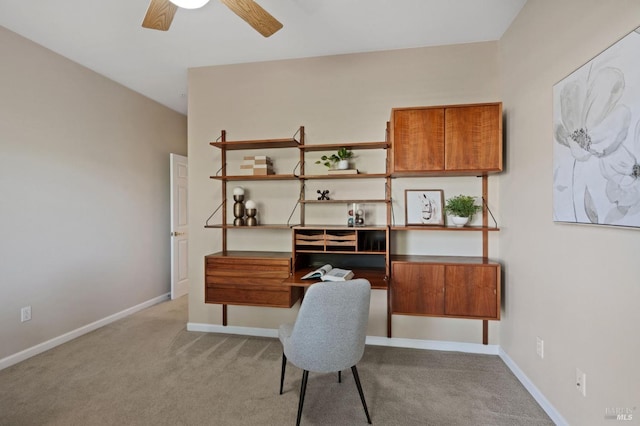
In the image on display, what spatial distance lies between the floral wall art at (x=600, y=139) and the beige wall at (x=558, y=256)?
75 millimetres

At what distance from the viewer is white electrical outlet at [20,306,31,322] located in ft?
8.36

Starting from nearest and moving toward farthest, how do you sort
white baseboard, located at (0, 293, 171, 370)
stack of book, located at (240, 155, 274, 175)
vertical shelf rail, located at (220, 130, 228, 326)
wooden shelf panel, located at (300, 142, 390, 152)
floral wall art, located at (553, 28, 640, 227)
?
floral wall art, located at (553, 28, 640, 227) < white baseboard, located at (0, 293, 171, 370) < wooden shelf panel, located at (300, 142, 390, 152) < stack of book, located at (240, 155, 274, 175) < vertical shelf rail, located at (220, 130, 228, 326)

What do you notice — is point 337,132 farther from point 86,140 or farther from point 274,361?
point 86,140

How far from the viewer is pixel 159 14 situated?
5.87 ft

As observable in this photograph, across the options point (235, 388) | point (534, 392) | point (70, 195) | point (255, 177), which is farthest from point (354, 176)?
point (70, 195)

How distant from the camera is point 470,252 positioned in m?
2.71

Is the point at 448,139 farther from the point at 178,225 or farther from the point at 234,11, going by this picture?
the point at 178,225

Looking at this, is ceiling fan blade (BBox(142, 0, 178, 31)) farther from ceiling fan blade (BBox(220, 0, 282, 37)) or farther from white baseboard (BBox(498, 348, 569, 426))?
white baseboard (BBox(498, 348, 569, 426))

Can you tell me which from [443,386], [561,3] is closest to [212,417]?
[443,386]

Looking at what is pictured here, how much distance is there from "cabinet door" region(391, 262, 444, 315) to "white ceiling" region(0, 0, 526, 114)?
194 centimetres

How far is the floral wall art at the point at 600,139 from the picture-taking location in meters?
1.25

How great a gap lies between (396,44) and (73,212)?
11.5 feet

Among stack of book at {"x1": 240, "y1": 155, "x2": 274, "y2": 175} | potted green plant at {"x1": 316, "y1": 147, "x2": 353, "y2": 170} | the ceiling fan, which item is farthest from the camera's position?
stack of book at {"x1": 240, "y1": 155, "x2": 274, "y2": 175}

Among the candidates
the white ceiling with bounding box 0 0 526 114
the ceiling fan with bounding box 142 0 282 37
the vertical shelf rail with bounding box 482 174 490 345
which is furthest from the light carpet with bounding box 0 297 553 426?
the white ceiling with bounding box 0 0 526 114
